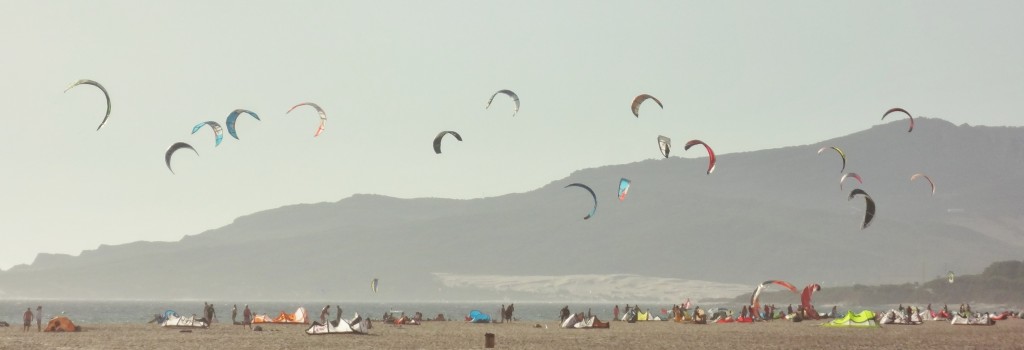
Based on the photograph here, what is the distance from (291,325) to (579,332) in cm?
1495

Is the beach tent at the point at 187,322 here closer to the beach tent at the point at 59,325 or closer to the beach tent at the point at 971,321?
the beach tent at the point at 59,325

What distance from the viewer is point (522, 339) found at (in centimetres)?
4569

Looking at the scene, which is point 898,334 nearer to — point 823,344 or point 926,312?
point 823,344

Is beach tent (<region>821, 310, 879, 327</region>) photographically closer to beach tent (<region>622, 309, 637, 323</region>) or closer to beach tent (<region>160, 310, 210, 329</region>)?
beach tent (<region>622, 309, 637, 323</region>)

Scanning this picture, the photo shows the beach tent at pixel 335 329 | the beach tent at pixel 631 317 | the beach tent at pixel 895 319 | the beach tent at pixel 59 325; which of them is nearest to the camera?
the beach tent at pixel 335 329

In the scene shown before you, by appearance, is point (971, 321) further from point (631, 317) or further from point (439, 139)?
point (439, 139)

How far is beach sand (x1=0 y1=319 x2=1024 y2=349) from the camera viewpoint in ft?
133

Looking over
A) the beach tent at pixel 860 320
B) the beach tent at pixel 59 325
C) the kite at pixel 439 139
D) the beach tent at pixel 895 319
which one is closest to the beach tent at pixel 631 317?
the beach tent at pixel 895 319

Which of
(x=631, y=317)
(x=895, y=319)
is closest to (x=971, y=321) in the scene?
(x=895, y=319)

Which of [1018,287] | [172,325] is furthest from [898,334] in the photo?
[1018,287]

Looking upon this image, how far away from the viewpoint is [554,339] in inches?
1786

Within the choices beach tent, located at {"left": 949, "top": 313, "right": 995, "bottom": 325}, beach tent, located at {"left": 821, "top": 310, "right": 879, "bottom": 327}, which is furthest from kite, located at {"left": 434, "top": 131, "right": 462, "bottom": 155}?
beach tent, located at {"left": 949, "top": 313, "right": 995, "bottom": 325}

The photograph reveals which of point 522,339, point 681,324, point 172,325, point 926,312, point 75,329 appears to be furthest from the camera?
point 926,312

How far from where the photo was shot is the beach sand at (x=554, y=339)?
40.4 meters
